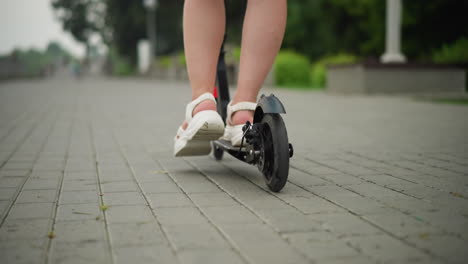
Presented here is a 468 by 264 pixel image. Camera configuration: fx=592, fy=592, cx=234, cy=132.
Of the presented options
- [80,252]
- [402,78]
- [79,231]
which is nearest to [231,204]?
[79,231]

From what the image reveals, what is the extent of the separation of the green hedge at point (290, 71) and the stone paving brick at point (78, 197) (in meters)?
17.3

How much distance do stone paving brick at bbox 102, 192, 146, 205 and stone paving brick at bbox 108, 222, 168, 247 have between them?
0.44 metres

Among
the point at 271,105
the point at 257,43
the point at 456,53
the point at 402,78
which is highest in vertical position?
the point at 456,53

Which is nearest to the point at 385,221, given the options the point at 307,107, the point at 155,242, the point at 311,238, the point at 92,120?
the point at 311,238

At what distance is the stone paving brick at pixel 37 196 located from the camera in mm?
2954

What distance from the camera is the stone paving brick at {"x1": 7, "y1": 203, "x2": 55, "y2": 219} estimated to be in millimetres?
2622

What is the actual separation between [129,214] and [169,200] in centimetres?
32

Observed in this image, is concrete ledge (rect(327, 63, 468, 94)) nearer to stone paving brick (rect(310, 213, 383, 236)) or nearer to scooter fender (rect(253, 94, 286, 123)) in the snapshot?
scooter fender (rect(253, 94, 286, 123))

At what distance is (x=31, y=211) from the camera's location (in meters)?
2.72

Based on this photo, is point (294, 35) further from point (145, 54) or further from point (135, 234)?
point (135, 234)

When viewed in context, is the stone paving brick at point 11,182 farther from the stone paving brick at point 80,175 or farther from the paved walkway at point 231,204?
the stone paving brick at point 80,175

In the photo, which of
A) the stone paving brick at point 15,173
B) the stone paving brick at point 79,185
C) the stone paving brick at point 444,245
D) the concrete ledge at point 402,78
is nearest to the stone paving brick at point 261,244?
the stone paving brick at point 444,245

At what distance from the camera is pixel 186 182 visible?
3.40 meters

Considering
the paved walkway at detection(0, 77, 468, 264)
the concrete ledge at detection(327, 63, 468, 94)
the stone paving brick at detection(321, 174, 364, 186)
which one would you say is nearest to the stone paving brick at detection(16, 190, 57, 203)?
the paved walkway at detection(0, 77, 468, 264)
